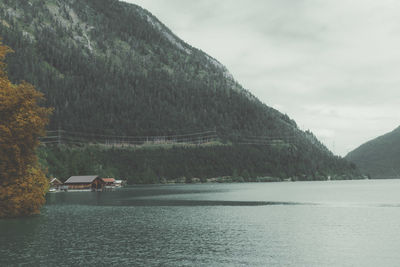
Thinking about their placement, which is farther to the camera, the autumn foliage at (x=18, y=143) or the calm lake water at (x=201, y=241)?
the autumn foliage at (x=18, y=143)

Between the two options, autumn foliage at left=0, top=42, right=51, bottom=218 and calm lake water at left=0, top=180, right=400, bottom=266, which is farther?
autumn foliage at left=0, top=42, right=51, bottom=218

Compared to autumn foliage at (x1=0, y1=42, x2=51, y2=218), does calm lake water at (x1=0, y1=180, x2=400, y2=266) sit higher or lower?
lower

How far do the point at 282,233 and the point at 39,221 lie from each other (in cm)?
3946

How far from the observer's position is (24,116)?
60.9 metres

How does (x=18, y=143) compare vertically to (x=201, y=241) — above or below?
above

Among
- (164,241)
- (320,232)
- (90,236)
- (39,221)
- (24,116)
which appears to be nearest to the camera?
(164,241)

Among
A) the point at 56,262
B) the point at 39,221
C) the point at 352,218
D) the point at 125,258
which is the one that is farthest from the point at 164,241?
the point at 352,218

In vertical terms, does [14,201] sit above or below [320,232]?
above

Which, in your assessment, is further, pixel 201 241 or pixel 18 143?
pixel 18 143

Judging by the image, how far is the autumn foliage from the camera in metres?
60.3

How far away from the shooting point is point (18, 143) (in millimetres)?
61875

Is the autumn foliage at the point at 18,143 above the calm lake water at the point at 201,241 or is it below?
above

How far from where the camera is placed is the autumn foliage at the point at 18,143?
60.3 m

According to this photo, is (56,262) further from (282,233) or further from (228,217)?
(228,217)
